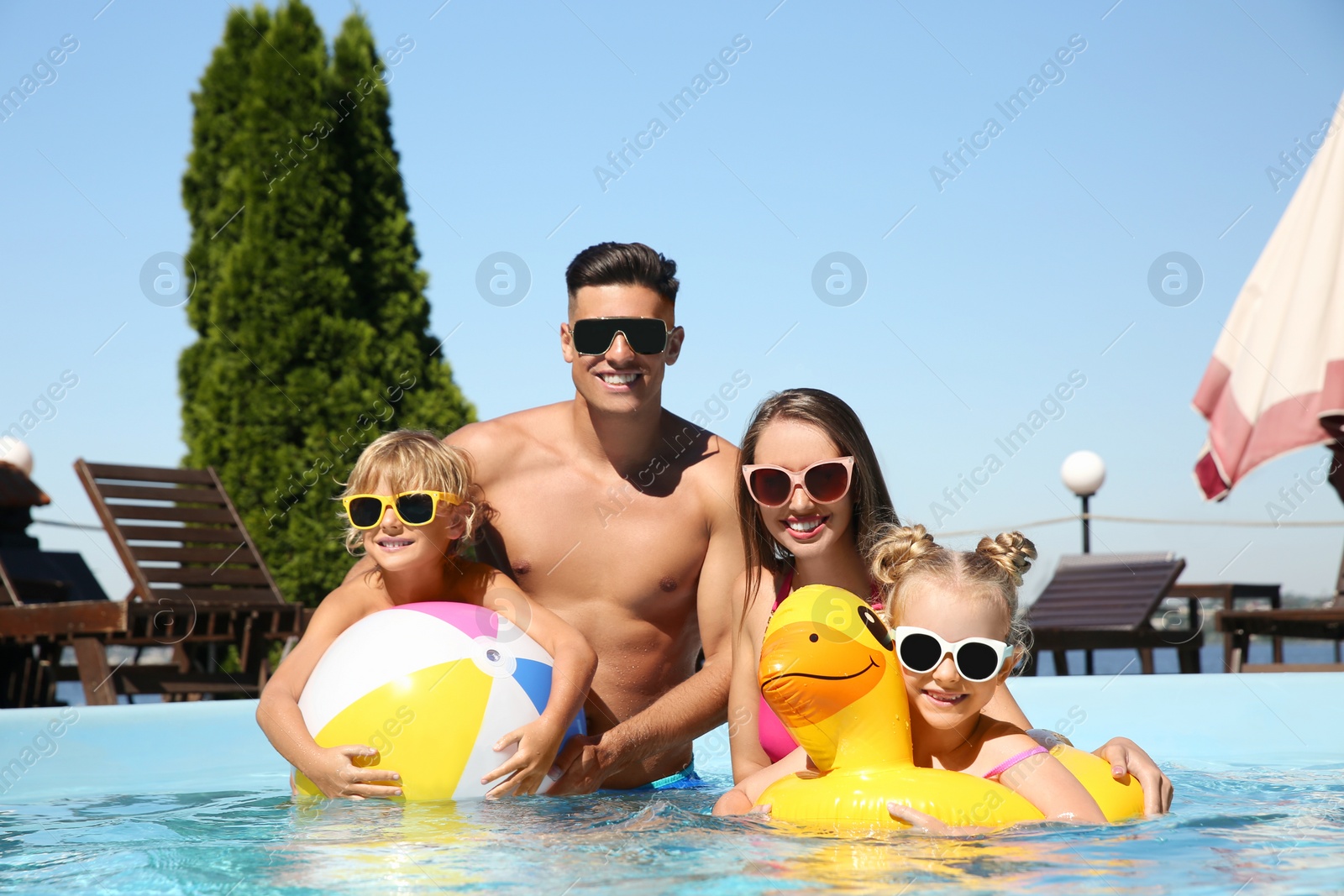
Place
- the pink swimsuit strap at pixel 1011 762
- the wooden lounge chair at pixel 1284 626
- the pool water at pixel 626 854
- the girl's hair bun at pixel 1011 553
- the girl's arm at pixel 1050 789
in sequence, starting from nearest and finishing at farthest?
the pool water at pixel 626 854
the girl's arm at pixel 1050 789
the pink swimsuit strap at pixel 1011 762
the girl's hair bun at pixel 1011 553
the wooden lounge chair at pixel 1284 626

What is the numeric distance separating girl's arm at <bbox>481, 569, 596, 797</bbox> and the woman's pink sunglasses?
758 mm

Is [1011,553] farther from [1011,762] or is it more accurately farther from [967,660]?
[1011,762]

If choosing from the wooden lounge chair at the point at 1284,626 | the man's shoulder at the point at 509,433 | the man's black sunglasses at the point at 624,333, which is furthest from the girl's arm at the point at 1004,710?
the wooden lounge chair at the point at 1284,626

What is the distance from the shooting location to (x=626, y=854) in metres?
2.76

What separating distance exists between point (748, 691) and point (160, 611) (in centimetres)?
488

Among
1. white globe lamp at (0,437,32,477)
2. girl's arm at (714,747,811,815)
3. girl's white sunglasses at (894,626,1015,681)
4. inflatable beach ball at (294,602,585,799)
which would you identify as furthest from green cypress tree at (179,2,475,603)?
girl's white sunglasses at (894,626,1015,681)

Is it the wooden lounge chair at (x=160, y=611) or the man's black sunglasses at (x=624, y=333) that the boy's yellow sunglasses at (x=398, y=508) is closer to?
the man's black sunglasses at (x=624, y=333)

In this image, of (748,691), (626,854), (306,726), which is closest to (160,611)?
(306,726)

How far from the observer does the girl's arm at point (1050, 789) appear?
2.76 metres

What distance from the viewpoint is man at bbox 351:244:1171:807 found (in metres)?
4.12

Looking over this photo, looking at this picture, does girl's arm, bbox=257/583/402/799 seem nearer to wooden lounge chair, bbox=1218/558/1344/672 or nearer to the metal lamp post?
wooden lounge chair, bbox=1218/558/1344/672

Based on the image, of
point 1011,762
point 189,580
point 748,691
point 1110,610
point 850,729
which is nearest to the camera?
point 850,729

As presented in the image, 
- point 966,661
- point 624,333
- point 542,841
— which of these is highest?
point 624,333

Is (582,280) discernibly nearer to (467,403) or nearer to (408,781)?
(408,781)
